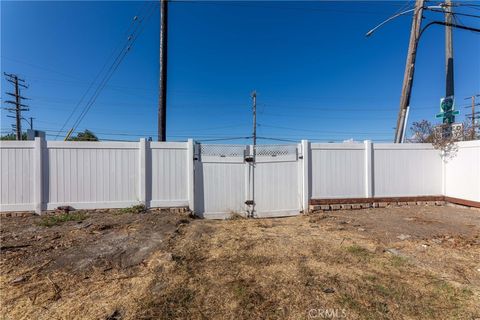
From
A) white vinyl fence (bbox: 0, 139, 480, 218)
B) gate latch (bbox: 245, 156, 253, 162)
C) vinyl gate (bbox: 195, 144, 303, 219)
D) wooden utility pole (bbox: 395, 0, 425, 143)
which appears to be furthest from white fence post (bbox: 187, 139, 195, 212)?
wooden utility pole (bbox: 395, 0, 425, 143)

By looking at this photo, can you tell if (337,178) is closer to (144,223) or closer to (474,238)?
(474,238)

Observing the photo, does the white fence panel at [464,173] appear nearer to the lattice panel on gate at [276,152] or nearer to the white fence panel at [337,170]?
the white fence panel at [337,170]

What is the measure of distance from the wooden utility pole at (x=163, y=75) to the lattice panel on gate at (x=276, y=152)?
2.92 m

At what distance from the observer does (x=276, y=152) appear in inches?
273

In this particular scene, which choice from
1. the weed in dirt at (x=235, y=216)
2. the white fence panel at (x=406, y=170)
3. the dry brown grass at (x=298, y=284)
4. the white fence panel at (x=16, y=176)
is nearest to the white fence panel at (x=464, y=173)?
the white fence panel at (x=406, y=170)

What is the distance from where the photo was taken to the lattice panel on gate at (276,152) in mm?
6832

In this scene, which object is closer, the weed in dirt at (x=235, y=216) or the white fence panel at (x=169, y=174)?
the white fence panel at (x=169, y=174)

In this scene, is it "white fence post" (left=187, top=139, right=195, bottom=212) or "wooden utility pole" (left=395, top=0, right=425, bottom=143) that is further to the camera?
"wooden utility pole" (left=395, top=0, right=425, bottom=143)

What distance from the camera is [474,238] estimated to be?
15.1ft

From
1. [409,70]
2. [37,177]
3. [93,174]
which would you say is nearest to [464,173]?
[409,70]

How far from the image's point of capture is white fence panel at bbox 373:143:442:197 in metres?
7.46

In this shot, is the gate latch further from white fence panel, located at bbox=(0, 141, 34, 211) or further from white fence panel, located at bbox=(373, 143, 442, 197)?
white fence panel, located at bbox=(0, 141, 34, 211)

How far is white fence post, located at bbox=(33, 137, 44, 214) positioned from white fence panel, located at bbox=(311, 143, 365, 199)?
7.00m

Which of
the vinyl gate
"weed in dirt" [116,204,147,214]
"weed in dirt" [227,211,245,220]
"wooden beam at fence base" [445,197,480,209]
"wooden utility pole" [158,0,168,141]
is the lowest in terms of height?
"weed in dirt" [227,211,245,220]
